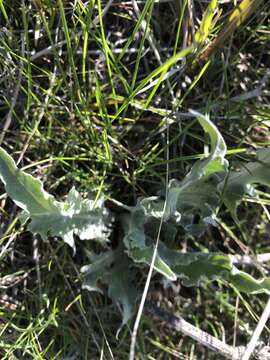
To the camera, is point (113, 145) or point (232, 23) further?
point (113, 145)

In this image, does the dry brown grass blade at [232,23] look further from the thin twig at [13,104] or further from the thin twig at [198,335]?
the thin twig at [198,335]

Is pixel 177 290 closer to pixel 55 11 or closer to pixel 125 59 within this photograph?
pixel 125 59

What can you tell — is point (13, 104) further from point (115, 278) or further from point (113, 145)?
point (115, 278)

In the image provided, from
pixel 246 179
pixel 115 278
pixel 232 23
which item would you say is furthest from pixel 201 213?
pixel 232 23

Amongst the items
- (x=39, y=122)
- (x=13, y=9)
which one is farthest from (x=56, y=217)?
(x=13, y=9)

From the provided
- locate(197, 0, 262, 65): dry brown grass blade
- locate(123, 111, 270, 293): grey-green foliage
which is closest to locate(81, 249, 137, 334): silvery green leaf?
locate(123, 111, 270, 293): grey-green foliage

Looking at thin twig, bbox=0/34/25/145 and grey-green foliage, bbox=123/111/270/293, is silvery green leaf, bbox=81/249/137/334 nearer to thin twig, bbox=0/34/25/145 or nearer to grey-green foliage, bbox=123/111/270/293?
grey-green foliage, bbox=123/111/270/293

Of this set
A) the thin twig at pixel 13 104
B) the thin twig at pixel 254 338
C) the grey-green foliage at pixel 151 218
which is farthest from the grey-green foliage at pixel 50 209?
the thin twig at pixel 254 338

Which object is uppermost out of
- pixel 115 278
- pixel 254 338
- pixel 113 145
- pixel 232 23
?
pixel 232 23
